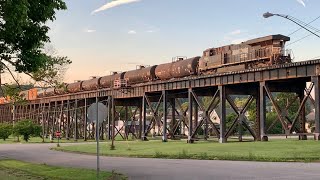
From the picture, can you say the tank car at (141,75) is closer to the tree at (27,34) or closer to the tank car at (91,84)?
the tank car at (91,84)

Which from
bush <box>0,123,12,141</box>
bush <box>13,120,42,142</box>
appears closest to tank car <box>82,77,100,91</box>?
bush <box>13,120,42,142</box>

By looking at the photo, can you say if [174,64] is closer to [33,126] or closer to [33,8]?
[33,126]

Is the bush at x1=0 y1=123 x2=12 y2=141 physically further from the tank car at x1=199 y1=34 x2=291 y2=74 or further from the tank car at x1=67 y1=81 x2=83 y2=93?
the tank car at x1=199 y1=34 x2=291 y2=74

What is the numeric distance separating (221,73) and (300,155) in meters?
21.1

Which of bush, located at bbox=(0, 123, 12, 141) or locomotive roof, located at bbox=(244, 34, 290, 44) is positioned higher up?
locomotive roof, located at bbox=(244, 34, 290, 44)

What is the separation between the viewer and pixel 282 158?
2614 cm

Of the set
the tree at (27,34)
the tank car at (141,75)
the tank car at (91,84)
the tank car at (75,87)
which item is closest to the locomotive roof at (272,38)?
the tank car at (141,75)

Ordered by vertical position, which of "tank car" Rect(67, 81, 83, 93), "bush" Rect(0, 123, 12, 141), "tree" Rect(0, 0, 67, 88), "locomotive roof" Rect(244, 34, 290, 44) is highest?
"locomotive roof" Rect(244, 34, 290, 44)

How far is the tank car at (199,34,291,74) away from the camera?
42.8 m

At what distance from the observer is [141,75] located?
64.1 m

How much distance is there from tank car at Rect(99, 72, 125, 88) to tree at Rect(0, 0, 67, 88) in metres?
49.3

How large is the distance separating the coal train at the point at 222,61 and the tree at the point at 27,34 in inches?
602

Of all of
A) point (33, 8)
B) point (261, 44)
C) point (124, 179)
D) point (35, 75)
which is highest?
point (261, 44)

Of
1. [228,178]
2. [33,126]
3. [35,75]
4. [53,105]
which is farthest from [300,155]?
[53,105]
